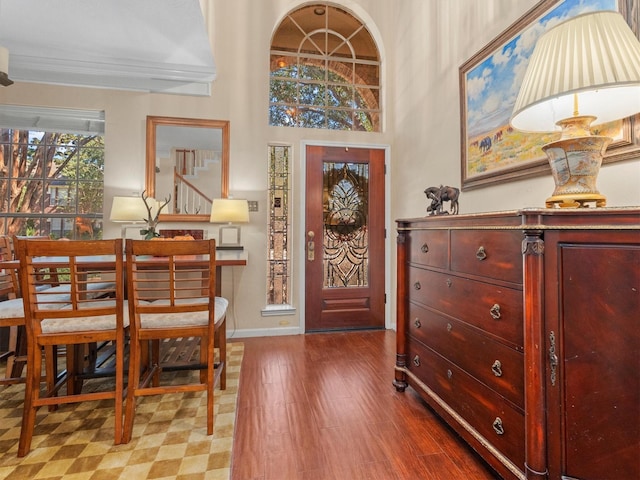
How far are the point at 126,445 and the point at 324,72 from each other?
12.2 ft

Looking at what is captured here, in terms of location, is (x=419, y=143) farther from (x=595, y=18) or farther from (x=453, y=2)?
(x=595, y=18)

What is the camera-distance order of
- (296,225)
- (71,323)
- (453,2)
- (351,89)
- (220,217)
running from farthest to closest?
(351,89), (296,225), (220,217), (453,2), (71,323)

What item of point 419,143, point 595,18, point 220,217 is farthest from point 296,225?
point 595,18

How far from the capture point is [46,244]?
153 centimetres

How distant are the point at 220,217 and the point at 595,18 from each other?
107 inches

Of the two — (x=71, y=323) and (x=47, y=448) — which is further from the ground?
(x=71, y=323)

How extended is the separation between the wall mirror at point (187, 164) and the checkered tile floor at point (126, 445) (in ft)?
5.87

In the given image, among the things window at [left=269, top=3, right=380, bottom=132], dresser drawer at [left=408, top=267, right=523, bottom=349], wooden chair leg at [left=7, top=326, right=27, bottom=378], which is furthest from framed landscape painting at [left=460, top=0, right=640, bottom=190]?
wooden chair leg at [left=7, top=326, right=27, bottom=378]

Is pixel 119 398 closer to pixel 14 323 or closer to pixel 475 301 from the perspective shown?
pixel 14 323

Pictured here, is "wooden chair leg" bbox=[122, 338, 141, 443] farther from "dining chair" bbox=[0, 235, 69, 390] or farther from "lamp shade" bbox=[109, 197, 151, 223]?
"lamp shade" bbox=[109, 197, 151, 223]

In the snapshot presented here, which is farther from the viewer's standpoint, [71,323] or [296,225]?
[296,225]

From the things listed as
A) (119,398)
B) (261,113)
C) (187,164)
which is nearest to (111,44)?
(187,164)

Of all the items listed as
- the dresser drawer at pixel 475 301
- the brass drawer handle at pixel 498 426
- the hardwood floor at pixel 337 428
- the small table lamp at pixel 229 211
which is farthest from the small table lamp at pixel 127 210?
the brass drawer handle at pixel 498 426

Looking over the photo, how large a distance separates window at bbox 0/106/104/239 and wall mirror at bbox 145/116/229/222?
592mm
